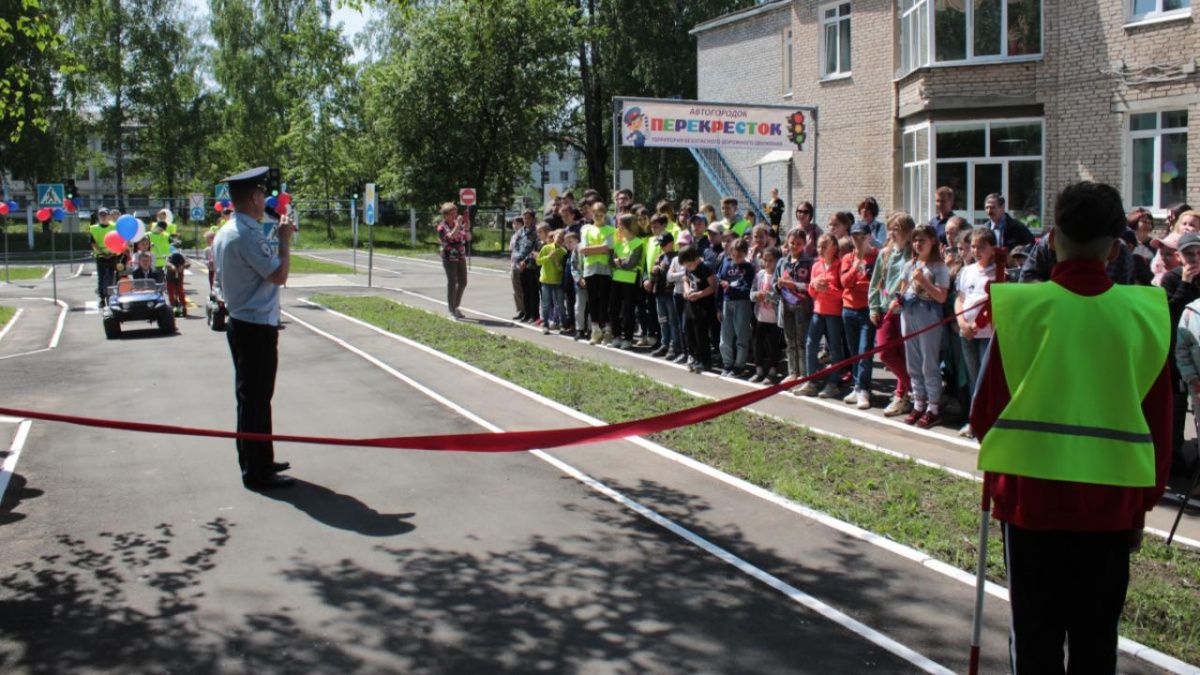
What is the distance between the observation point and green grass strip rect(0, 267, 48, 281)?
3528 cm

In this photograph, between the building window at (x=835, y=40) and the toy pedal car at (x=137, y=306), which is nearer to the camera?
the toy pedal car at (x=137, y=306)

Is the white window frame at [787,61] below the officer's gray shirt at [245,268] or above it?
above

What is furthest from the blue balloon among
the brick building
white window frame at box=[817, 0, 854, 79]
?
white window frame at box=[817, 0, 854, 79]

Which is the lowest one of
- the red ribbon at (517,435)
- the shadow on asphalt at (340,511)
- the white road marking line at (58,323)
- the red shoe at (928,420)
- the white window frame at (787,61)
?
the shadow on asphalt at (340,511)

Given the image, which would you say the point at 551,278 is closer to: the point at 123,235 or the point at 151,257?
the point at 151,257

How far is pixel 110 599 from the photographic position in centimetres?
568

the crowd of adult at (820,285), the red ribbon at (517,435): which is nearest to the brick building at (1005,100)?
the crowd of adult at (820,285)

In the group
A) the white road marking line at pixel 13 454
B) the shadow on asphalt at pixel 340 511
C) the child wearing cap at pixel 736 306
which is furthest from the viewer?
the child wearing cap at pixel 736 306

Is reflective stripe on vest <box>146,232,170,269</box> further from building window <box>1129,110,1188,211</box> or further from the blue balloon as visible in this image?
building window <box>1129,110,1188,211</box>

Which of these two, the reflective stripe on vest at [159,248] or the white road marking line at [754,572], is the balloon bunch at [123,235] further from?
the white road marking line at [754,572]

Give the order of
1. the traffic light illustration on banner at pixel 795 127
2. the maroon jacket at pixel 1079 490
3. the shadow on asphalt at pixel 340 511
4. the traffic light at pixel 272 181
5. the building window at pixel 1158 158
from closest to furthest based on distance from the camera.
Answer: the maroon jacket at pixel 1079 490 → the shadow on asphalt at pixel 340 511 → the traffic light at pixel 272 181 → the building window at pixel 1158 158 → the traffic light illustration on banner at pixel 795 127

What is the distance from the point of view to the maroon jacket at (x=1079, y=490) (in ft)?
11.6

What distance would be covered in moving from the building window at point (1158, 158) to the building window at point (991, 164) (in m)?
2.15

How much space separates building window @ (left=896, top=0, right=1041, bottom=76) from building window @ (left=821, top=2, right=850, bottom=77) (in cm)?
584
